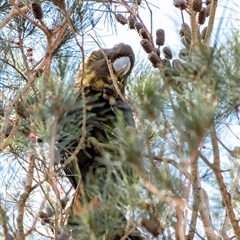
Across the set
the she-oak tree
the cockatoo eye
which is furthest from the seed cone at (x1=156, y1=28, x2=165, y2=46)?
the cockatoo eye

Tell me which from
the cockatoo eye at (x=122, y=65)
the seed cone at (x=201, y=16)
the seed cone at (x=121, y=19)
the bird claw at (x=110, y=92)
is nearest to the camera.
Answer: the seed cone at (x=201, y=16)

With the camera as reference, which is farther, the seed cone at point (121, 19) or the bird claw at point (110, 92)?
the bird claw at point (110, 92)

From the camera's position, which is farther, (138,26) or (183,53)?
(138,26)

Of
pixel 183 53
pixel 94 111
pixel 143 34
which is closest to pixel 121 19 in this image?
pixel 143 34

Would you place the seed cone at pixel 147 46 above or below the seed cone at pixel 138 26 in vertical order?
below

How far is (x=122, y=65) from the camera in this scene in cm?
222

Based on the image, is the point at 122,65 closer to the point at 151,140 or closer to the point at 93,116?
the point at 93,116

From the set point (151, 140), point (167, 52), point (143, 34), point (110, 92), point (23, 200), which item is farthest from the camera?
point (110, 92)

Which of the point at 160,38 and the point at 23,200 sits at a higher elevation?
the point at 160,38

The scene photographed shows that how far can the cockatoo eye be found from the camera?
2209mm

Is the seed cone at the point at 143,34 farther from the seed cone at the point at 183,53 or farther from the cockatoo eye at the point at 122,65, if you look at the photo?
the cockatoo eye at the point at 122,65

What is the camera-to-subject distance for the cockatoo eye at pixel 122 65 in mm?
2209

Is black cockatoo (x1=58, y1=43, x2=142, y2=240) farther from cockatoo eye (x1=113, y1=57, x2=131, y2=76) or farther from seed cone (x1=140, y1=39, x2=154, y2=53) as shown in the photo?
seed cone (x1=140, y1=39, x2=154, y2=53)

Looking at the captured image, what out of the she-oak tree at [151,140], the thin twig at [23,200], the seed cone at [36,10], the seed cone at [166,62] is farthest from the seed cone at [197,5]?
the thin twig at [23,200]
